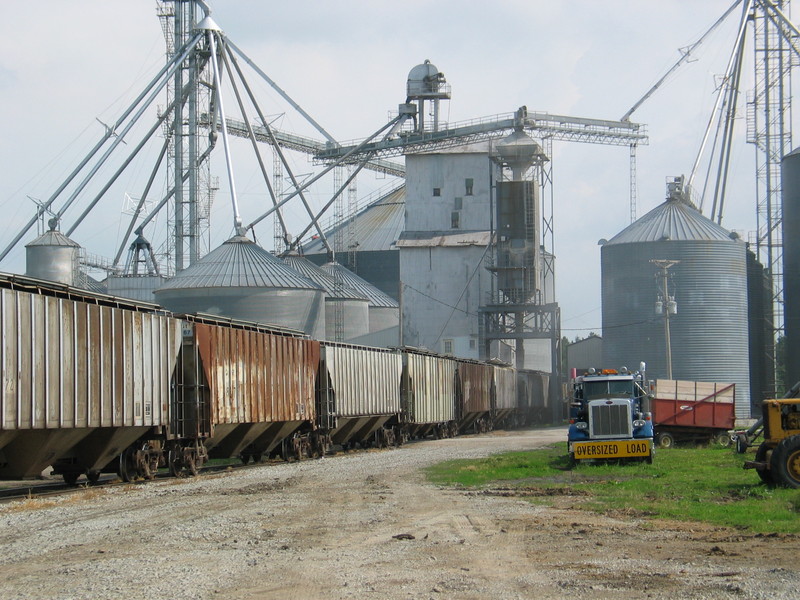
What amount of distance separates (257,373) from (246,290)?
1581 inches

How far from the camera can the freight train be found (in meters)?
19.7

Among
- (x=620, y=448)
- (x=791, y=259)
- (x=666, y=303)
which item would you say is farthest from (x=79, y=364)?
(x=791, y=259)

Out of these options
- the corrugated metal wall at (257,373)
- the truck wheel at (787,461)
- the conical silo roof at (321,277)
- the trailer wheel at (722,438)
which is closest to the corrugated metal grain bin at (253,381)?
the corrugated metal wall at (257,373)

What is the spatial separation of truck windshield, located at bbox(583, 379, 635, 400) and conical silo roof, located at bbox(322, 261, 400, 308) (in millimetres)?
64764

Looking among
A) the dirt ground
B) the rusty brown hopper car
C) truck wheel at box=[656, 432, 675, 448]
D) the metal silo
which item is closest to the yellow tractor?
the dirt ground

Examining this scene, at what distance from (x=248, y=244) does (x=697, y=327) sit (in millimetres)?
32280

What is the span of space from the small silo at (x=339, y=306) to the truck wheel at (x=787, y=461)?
210 feet

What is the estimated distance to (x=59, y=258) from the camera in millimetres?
81000

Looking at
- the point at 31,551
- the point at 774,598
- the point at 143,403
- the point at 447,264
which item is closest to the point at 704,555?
the point at 774,598

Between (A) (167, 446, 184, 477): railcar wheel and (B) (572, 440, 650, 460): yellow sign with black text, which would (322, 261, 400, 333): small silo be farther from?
(B) (572, 440, 650, 460): yellow sign with black text

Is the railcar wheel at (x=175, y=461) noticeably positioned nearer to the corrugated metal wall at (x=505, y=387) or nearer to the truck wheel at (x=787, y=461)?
the truck wheel at (x=787, y=461)

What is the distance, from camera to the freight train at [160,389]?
19703 millimetres

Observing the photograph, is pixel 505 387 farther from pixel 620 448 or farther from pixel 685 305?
pixel 620 448

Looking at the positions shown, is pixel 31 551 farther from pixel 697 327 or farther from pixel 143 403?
pixel 697 327
